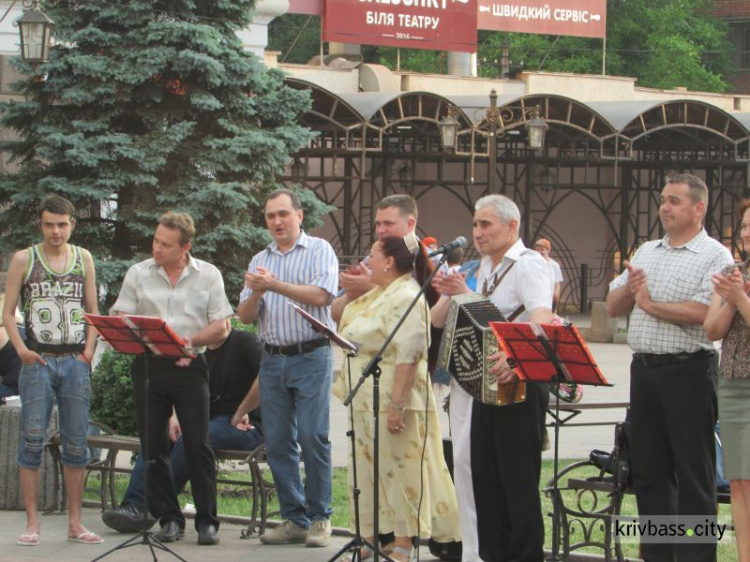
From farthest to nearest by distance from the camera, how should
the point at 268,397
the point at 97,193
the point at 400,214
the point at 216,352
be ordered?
the point at 97,193 → the point at 216,352 → the point at 268,397 → the point at 400,214

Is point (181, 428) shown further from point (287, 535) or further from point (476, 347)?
point (476, 347)

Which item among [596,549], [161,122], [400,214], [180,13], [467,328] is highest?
[180,13]

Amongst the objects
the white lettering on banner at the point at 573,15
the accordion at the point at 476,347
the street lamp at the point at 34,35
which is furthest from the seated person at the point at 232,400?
the white lettering on banner at the point at 573,15

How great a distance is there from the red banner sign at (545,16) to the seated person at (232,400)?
29.5 m

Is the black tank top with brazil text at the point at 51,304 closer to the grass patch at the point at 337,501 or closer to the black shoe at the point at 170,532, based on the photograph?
the black shoe at the point at 170,532

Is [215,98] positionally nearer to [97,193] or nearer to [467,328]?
[97,193]

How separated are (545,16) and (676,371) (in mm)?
32922

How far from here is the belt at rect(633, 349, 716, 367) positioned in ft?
23.3

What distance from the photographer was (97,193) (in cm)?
1587

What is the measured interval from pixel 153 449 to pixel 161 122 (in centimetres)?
826

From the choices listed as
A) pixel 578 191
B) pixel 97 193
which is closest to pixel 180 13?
pixel 97 193

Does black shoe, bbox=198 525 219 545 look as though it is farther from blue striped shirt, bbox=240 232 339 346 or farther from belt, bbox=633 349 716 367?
belt, bbox=633 349 716 367

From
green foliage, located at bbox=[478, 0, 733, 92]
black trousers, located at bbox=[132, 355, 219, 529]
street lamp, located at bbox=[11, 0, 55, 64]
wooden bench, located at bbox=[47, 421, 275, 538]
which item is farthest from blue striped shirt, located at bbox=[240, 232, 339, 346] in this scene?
green foliage, located at bbox=[478, 0, 733, 92]

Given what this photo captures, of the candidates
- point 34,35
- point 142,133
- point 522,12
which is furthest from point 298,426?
point 522,12
